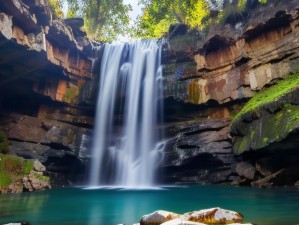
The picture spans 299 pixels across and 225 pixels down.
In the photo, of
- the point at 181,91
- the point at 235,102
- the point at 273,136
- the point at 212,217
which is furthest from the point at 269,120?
the point at 212,217

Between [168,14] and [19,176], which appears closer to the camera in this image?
[19,176]

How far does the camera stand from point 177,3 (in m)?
33.8

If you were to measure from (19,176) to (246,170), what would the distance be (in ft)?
41.3

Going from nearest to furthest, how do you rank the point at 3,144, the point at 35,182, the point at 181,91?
the point at 35,182, the point at 3,144, the point at 181,91

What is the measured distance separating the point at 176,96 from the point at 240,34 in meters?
6.28

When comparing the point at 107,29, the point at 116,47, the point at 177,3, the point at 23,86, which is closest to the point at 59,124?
the point at 23,86

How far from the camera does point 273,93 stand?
18.3 metres

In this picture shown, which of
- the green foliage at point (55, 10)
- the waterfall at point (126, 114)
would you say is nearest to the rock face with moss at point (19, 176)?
the waterfall at point (126, 114)

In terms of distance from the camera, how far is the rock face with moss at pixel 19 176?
16.1m

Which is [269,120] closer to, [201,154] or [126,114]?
[201,154]

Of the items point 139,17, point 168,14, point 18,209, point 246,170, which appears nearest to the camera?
point 18,209

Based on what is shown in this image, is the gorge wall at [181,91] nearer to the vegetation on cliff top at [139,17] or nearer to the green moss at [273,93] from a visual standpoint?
the green moss at [273,93]

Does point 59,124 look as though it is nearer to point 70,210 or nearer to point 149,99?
point 149,99

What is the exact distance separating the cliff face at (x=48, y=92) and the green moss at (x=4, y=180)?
5385 millimetres
